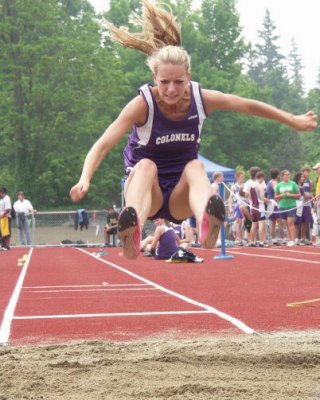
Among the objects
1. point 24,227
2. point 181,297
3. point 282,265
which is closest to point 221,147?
point 24,227

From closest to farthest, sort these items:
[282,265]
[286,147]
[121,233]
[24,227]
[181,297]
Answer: [121,233], [181,297], [282,265], [24,227], [286,147]

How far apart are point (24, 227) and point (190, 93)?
15.8m

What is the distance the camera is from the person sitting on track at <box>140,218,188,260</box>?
446 inches

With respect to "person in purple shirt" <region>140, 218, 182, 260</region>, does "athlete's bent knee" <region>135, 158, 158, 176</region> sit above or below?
above

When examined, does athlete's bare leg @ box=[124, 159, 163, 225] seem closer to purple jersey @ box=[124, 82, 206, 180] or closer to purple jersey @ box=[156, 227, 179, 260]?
purple jersey @ box=[124, 82, 206, 180]

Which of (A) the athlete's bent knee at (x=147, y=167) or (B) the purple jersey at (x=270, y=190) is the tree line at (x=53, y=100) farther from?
(A) the athlete's bent knee at (x=147, y=167)

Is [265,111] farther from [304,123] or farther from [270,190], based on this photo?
[270,190]

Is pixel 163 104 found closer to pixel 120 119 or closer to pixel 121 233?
pixel 120 119

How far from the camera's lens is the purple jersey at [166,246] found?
1158cm

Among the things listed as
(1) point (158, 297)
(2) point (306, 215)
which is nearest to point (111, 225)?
(2) point (306, 215)

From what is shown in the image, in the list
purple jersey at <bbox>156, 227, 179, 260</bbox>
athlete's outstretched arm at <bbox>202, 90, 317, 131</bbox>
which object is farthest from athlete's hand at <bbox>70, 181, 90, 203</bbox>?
purple jersey at <bbox>156, 227, 179, 260</bbox>

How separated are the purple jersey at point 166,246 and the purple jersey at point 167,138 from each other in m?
6.76

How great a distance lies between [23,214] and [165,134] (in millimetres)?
15000

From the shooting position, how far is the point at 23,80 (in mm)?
30547
